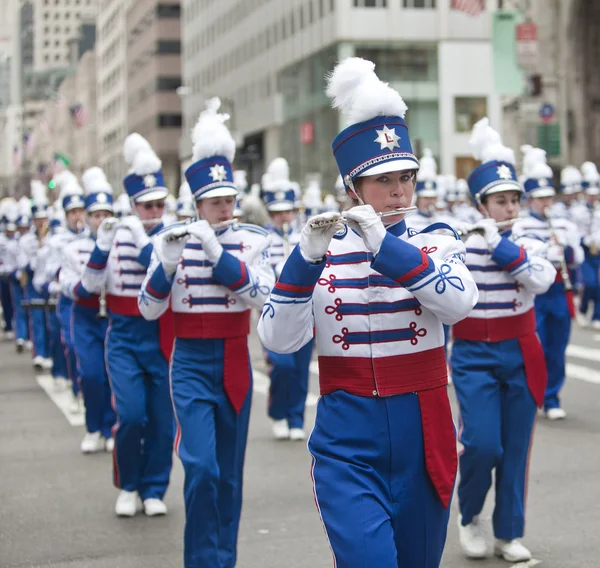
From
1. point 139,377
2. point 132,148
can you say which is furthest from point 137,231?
point 139,377

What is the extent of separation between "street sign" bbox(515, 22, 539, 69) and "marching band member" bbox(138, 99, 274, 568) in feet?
98.7

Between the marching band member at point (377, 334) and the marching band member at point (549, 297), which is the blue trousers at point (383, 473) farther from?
the marching band member at point (549, 297)

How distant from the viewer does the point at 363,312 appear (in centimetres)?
482

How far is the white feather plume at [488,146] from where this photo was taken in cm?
808

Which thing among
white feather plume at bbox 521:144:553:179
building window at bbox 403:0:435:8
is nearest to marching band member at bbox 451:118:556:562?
white feather plume at bbox 521:144:553:179

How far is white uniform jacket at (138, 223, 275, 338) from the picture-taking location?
708 cm

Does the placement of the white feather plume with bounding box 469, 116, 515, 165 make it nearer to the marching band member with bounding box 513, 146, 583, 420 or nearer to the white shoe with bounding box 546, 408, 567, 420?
the marching band member with bounding box 513, 146, 583, 420

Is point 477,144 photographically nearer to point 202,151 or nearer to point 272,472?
point 202,151

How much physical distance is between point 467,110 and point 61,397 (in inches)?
1768

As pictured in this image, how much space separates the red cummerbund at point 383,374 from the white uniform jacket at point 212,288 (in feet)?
7.40

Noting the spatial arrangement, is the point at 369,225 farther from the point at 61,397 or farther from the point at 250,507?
the point at 61,397

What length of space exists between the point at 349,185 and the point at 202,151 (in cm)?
270

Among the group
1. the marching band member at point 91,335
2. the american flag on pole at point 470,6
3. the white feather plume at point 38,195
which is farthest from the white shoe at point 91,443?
the american flag on pole at point 470,6

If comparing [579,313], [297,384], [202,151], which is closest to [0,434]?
[297,384]
